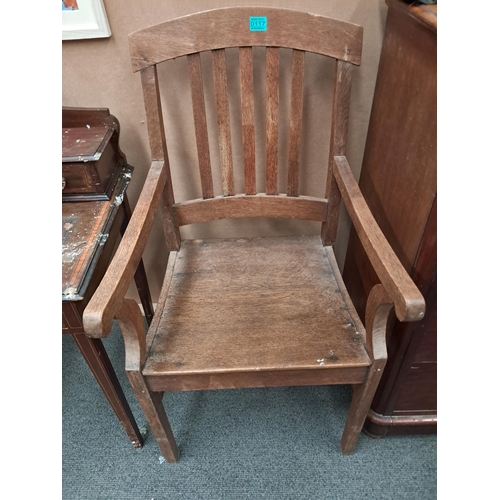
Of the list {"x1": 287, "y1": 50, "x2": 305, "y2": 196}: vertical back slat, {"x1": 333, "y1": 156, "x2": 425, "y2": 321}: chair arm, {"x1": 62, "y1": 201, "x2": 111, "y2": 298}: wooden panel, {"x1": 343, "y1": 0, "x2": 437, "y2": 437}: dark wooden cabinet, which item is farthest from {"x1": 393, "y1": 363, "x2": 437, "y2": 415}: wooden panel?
{"x1": 62, "y1": 201, "x2": 111, "y2": 298}: wooden panel

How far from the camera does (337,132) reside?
90 centimetres

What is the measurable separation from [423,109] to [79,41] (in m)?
0.78

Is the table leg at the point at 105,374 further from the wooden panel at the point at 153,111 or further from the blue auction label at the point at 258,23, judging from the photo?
the blue auction label at the point at 258,23

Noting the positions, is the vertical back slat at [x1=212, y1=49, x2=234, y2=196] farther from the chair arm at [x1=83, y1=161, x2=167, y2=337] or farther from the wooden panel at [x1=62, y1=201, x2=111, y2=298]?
the wooden panel at [x1=62, y1=201, x2=111, y2=298]

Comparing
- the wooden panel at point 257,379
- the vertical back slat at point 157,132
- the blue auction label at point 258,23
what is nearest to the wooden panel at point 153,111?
the vertical back slat at point 157,132

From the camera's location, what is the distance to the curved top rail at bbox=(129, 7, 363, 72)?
80cm

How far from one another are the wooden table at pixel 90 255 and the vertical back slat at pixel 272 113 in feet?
1.17

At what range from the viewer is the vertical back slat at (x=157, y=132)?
2.77ft

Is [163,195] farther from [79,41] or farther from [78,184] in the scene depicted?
[79,41]

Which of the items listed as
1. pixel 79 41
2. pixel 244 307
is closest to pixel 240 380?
pixel 244 307

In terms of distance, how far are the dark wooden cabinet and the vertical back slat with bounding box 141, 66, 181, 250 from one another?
0.52m

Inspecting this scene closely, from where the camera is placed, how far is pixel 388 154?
0.89m

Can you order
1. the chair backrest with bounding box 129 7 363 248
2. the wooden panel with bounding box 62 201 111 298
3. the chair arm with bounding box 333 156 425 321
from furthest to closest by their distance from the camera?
the chair backrest with bounding box 129 7 363 248 → the wooden panel with bounding box 62 201 111 298 → the chair arm with bounding box 333 156 425 321

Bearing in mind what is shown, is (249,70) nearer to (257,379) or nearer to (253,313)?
(253,313)
